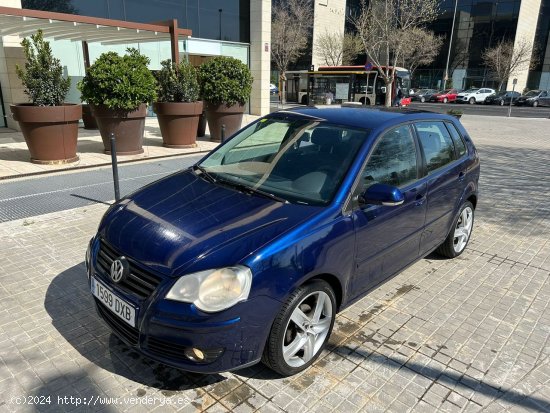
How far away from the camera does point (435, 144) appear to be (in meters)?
4.16

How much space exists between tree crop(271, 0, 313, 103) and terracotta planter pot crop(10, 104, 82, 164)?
29.9 meters

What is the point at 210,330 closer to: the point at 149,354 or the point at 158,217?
the point at 149,354

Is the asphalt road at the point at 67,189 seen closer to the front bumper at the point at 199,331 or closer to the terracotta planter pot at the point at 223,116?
the terracotta planter pot at the point at 223,116

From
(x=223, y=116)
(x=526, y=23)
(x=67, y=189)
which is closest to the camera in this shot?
(x=67, y=189)

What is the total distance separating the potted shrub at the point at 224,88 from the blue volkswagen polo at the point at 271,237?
7.41 meters

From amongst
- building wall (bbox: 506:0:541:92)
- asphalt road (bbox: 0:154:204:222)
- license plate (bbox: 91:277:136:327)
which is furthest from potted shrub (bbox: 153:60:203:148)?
building wall (bbox: 506:0:541:92)

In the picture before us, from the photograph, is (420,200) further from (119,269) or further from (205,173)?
(119,269)

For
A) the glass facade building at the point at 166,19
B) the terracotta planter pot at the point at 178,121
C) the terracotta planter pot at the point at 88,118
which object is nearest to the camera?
the terracotta planter pot at the point at 178,121

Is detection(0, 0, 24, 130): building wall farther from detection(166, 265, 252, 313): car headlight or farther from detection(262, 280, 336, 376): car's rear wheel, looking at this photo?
detection(262, 280, 336, 376): car's rear wheel

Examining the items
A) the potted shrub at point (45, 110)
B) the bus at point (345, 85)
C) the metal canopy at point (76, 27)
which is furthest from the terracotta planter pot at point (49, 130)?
the bus at point (345, 85)

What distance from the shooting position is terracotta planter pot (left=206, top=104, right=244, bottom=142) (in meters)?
11.5

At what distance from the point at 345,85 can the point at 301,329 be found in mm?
29786

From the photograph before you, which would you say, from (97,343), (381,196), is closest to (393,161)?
(381,196)

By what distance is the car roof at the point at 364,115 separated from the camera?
139 inches
